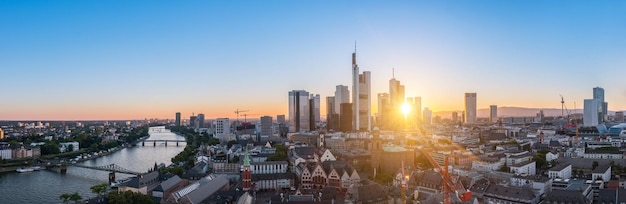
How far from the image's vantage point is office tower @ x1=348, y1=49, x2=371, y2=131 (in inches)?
3059

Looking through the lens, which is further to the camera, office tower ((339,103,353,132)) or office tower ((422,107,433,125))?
office tower ((422,107,433,125))

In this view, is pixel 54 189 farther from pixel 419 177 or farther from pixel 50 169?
pixel 419 177

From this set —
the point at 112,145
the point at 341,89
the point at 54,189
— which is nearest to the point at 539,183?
the point at 54,189

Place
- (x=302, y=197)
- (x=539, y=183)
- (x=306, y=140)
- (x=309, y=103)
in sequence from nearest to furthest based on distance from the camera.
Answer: (x=302, y=197)
(x=539, y=183)
(x=306, y=140)
(x=309, y=103)

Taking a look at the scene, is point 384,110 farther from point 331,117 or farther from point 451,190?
point 451,190

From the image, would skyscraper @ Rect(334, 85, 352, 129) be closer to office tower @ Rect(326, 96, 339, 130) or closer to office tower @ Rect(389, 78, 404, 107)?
office tower @ Rect(326, 96, 339, 130)

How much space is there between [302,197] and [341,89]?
7996 centimetres

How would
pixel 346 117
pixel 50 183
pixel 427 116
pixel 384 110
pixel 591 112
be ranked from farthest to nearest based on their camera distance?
pixel 427 116
pixel 384 110
pixel 346 117
pixel 591 112
pixel 50 183

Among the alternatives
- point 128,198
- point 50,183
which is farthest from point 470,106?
point 128,198

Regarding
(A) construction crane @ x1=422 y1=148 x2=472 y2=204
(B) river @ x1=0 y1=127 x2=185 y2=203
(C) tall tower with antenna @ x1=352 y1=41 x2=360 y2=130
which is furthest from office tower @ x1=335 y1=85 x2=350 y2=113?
(A) construction crane @ x1=422 y1=148 x2=472 y2=204

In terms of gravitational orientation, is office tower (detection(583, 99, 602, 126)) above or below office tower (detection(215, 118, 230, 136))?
above

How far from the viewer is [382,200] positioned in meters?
17.3

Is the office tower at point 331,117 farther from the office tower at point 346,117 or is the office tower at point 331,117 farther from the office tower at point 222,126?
the office tower at point 222,126

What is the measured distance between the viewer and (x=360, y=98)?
264 feet
